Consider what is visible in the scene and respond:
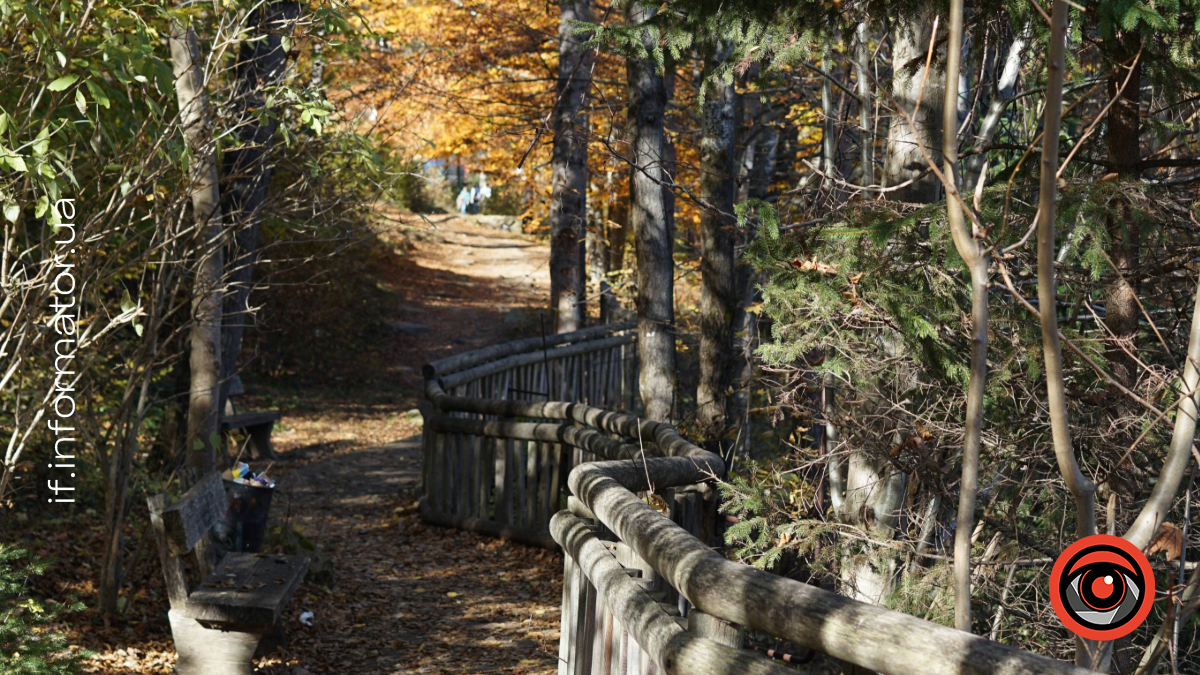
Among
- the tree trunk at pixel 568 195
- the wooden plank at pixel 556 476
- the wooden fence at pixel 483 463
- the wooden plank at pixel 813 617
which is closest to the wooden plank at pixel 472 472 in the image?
the wooden fence at pixel 483 463

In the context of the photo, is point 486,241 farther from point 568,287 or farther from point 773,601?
point 773,601

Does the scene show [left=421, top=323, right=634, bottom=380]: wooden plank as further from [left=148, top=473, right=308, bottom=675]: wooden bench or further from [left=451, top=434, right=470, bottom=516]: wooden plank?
[left=148, top=473, right=308, bottom=675]: wooden bench

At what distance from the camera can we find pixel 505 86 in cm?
1648

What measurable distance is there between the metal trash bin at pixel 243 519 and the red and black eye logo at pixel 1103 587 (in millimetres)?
5279

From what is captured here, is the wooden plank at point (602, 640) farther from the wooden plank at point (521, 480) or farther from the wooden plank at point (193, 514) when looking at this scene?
the wooden plank at point (521, 480)

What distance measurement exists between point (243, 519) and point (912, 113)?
4660 mm

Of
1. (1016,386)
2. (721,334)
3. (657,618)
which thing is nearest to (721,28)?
(1016,386)

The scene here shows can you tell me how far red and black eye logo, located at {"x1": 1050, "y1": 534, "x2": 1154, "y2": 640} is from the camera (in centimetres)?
190

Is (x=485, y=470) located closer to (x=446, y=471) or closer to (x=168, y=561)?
(x=446, y=471)

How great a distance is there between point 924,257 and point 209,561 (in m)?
3.95

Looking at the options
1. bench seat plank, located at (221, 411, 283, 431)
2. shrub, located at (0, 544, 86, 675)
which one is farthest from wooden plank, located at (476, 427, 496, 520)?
shrub, located at (0, 544, 86, 675)

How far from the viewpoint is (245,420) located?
10461 mm

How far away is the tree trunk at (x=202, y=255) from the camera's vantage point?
5.57m

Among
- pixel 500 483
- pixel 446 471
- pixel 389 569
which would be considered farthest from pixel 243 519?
pixel 446 471
